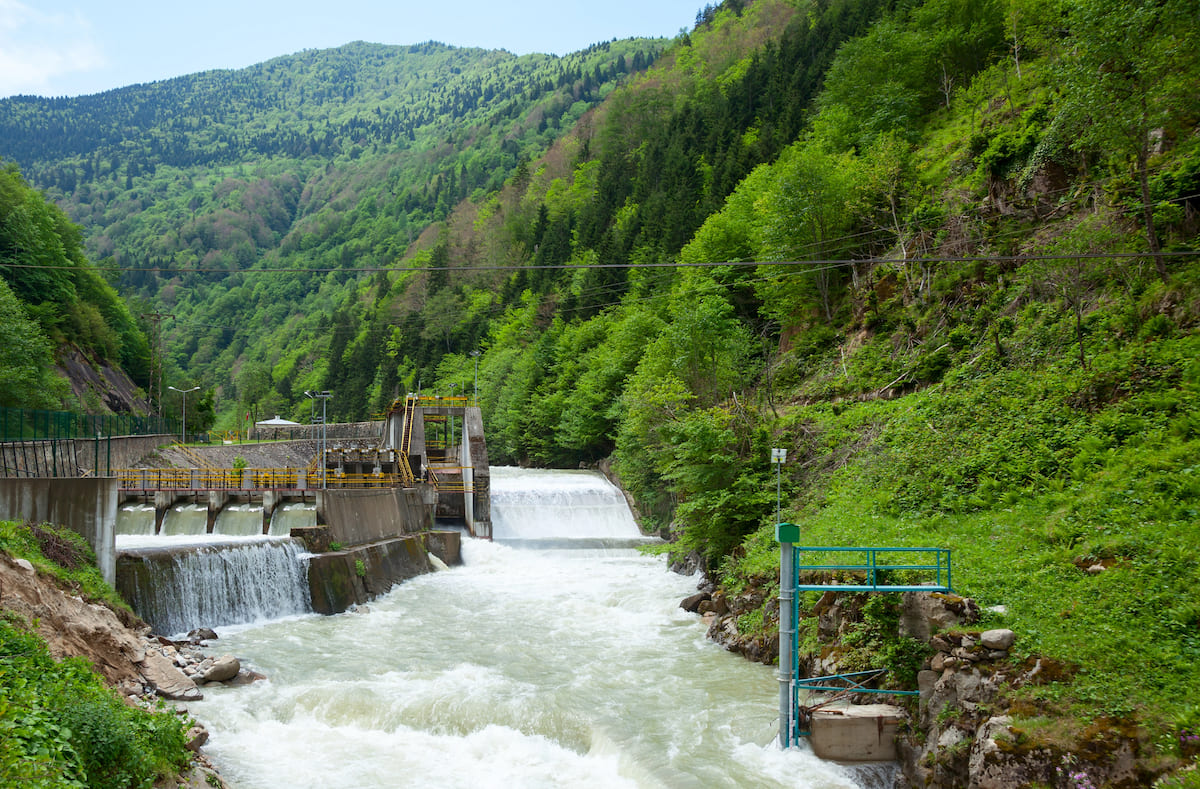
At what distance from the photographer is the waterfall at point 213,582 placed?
17078 millimetres

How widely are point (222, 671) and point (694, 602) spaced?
37.4 feet

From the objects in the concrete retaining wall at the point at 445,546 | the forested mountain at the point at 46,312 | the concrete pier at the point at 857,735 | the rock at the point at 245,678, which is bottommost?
the concrete retaining wall at the point at 445,546

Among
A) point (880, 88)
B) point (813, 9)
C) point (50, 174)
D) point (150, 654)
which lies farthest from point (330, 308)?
point (150, 654)

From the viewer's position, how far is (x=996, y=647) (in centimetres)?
962

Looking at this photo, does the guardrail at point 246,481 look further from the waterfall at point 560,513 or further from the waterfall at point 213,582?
the waterfall at point 213,582

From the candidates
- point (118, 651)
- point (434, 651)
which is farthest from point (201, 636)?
point (434, 651)

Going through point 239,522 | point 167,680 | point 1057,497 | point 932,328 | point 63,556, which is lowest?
point 167,680

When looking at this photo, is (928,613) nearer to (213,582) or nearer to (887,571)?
(887,571)

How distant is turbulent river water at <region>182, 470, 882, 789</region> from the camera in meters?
10.7

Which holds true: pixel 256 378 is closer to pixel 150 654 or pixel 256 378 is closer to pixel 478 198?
pixel 478 198

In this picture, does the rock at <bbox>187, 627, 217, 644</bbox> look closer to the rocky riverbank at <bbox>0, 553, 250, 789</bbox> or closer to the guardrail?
the rocky riverbank at <bbox>0, 553, 250, 789</bbox>

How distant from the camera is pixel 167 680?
13164 mm

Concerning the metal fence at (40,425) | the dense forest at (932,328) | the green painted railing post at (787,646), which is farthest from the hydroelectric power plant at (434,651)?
the metal fence at (40,425)

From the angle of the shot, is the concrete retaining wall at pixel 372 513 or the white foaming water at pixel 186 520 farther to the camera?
the white foaming water at pixel 186 520
